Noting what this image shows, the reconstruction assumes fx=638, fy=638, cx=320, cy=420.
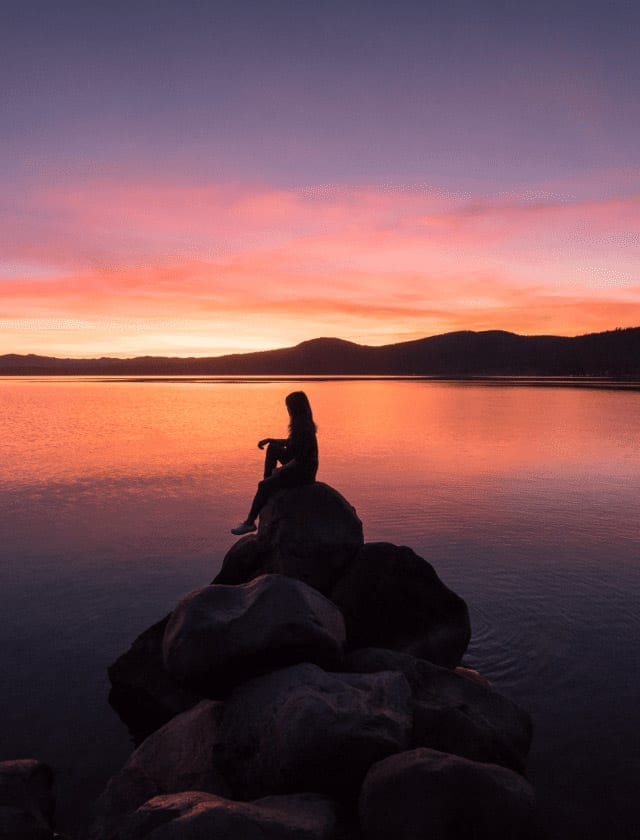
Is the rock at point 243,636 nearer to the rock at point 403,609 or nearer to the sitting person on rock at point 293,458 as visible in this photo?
the rock at point 403,609

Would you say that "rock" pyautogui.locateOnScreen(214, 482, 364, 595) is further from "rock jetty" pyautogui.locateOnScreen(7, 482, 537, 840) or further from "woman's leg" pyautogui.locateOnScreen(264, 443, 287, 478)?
"woman's leg" pyautogui.locateOnScreen(264, 443, 287, 478)

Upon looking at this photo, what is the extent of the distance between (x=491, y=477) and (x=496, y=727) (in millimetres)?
16981

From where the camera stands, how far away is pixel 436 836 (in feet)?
14.2

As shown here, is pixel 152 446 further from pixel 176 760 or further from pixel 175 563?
pixel 176 760

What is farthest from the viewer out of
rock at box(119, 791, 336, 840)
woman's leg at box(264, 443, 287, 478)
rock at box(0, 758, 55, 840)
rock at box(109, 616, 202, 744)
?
woman's leg at box(264, 443, 287, 478)

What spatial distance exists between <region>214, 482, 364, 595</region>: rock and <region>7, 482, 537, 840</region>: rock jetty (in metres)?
0.56

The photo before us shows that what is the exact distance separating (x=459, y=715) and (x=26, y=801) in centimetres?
380

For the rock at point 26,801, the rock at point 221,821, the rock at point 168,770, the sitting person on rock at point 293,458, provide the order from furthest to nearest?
the sitting person on rock at point 293,458, the rock at point 168,770, the rock at point 26,801, the rock at point 221,821

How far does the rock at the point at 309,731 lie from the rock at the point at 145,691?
5.75 feet

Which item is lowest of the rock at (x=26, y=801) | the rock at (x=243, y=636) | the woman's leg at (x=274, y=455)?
the rock at (x=26, y=801)

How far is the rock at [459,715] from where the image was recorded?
5781 mm

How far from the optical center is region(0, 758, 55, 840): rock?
16.2 feet

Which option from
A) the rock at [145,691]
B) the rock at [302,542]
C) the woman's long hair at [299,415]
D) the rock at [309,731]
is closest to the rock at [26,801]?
the rock at [309,731]

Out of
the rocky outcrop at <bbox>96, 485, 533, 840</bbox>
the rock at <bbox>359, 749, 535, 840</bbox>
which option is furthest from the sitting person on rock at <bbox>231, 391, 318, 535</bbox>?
the rock at <bbox>359, 749, 535, 840</bbox>
